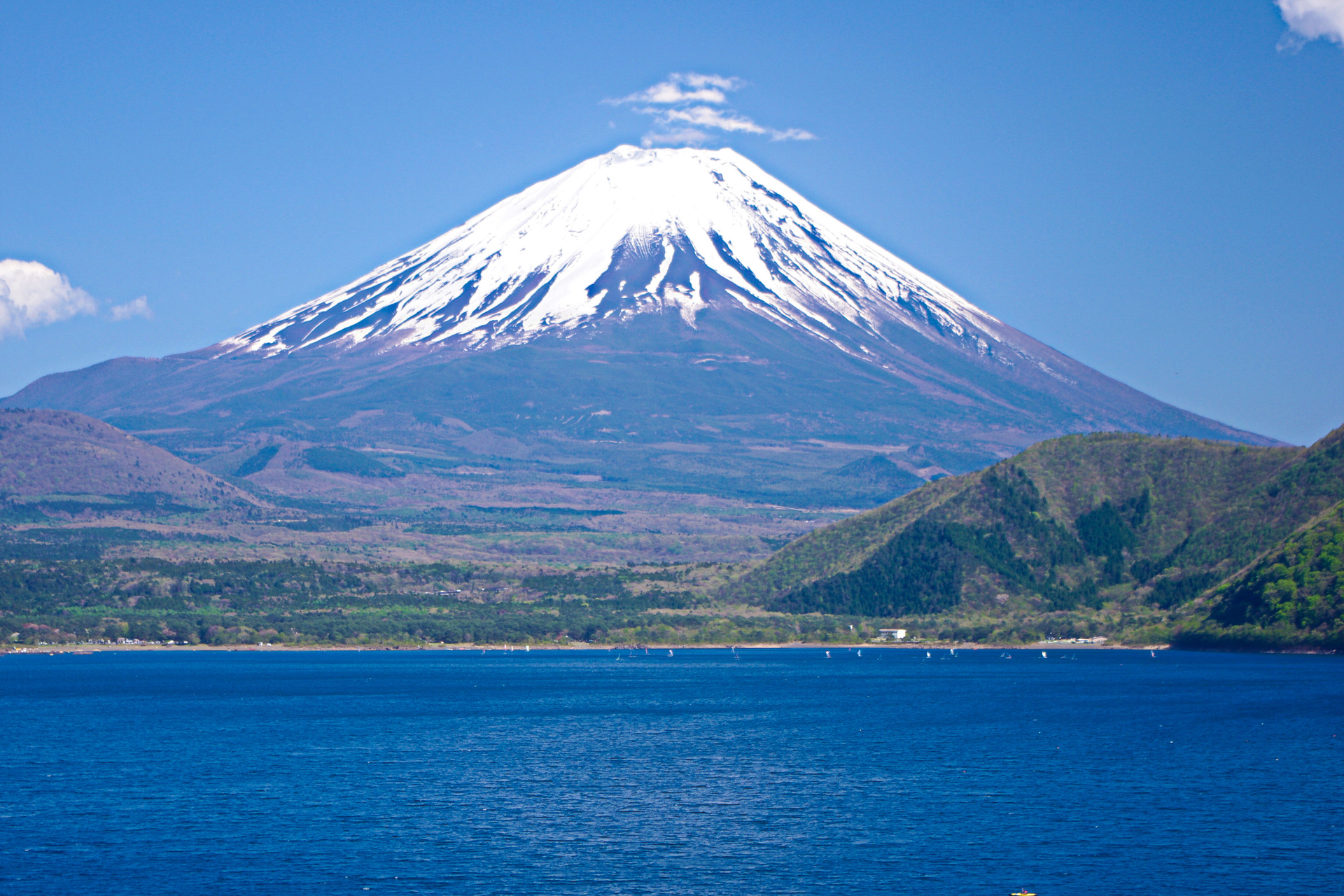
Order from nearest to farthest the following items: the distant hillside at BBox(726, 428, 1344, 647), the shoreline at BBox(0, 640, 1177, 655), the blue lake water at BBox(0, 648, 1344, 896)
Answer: the blue lake water at BBox(0, 648, 1344, 896), the distant hillside at BBox(726, 428, 1344, 647), the shoreline at BBox(0, 640, 1177, 655)

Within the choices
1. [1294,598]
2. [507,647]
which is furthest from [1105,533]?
[507,647]

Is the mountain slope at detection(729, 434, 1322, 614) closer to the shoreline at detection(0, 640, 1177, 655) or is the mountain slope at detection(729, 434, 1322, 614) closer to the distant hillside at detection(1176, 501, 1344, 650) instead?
the shoreline at detection(0, 640, 1177, 655)

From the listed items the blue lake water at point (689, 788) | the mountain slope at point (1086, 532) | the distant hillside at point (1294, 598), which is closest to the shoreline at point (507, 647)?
the mountain slope at point (1086, 532)

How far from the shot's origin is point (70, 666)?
17688cm

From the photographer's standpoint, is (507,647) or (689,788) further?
(507,647)

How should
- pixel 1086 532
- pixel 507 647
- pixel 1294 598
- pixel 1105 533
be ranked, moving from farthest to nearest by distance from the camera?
1. pixel 507 647
2. pixel 1086 532
3. pixel 1105 533
4. pixel 1294 598

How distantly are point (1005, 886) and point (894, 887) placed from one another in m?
3.55

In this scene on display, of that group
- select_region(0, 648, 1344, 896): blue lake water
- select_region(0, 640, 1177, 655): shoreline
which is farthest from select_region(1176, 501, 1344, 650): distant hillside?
select_region(0, 640, 1177, 655): shoreline

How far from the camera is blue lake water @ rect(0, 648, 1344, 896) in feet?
178

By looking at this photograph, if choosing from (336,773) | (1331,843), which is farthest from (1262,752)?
(336,773)

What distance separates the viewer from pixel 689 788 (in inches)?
2862

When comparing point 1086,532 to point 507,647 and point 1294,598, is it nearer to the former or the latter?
point 1294,598

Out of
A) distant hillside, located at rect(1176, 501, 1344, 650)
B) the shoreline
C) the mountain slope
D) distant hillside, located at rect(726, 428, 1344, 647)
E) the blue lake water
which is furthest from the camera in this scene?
the mountain slope

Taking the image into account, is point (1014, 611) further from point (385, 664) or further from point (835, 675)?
point (385, 664)
